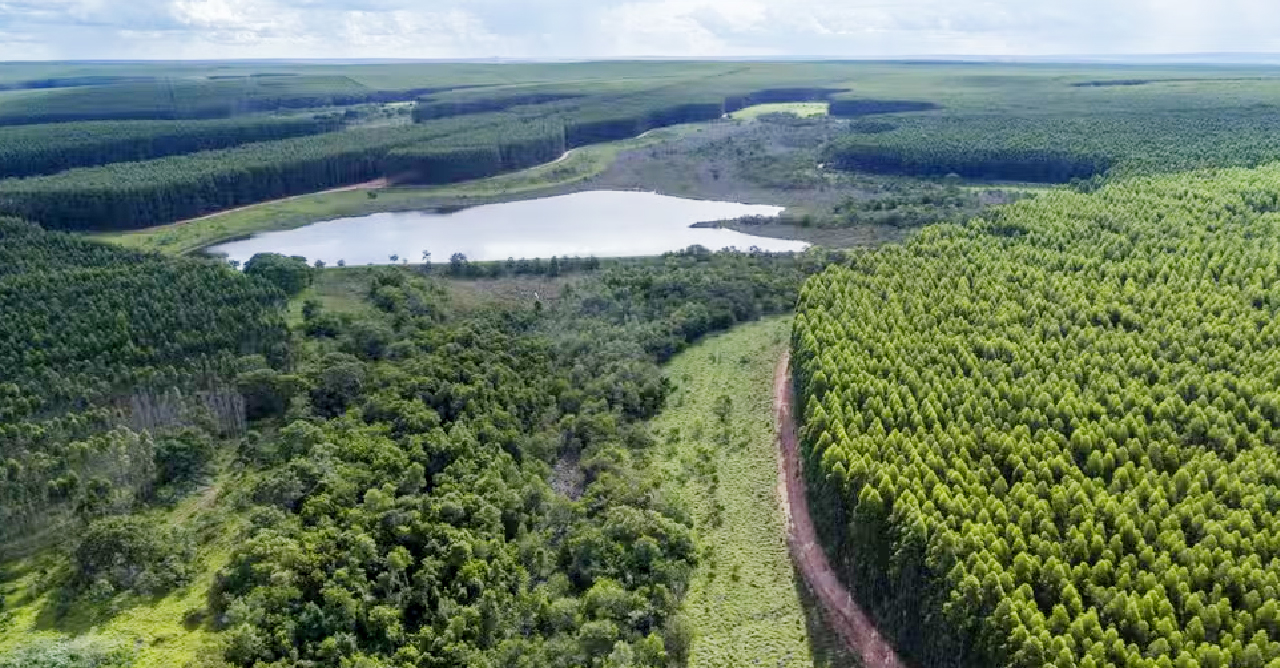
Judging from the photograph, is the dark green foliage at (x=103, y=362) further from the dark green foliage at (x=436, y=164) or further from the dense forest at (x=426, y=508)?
the dark green foliage at (x=436, y=164)

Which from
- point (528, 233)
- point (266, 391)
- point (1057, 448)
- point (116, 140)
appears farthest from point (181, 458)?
point (116, 140)

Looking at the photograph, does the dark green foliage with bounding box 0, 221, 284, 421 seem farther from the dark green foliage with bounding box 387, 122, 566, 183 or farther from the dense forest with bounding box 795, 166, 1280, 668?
the dark green foliage with bounding box 387, 122, 566, 183

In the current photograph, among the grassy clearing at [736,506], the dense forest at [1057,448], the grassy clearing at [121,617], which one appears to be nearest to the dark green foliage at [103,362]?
the grassy clearing at [121,617]

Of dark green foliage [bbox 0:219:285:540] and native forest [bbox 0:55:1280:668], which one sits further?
dark green foliage [bbox 0:219:285:540]

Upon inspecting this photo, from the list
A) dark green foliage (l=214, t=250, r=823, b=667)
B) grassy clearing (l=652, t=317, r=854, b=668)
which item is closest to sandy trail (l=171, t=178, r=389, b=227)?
dark green foliage (l=214, t=250, r=823, b=667)

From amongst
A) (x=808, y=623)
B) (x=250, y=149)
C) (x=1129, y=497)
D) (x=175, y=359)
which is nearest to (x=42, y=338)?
(x=175, y=359)

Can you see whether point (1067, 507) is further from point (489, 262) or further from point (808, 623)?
point (489, 262)

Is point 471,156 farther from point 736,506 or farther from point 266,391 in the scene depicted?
point 736,506
